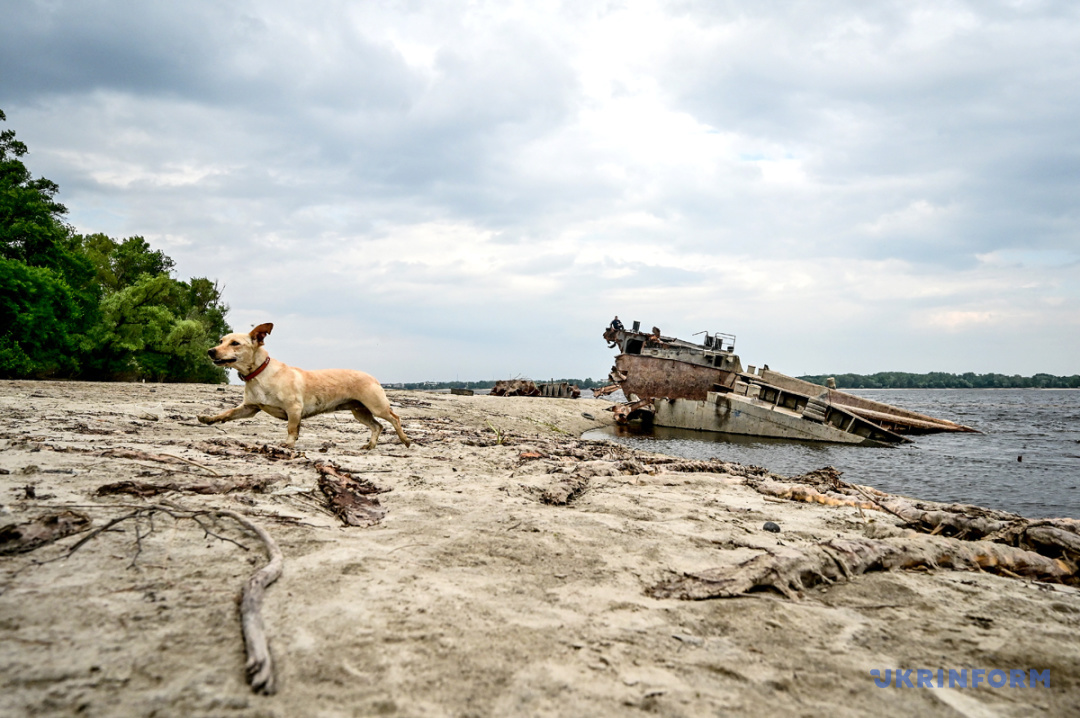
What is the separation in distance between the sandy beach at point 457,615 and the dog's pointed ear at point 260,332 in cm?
216

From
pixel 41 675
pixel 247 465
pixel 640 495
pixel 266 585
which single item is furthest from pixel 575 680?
pixel 247 465

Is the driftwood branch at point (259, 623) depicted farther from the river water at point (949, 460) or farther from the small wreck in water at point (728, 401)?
the small wreck in water at point (728, 401)

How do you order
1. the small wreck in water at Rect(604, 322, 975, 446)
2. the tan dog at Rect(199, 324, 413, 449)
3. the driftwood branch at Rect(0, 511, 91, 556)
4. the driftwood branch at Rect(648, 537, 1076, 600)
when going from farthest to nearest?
the small wreck in water at Rect(604, 322, 975, 446), the tan dog at Rect(199, 324, 413, 449), the driftwood branch at Rect(648, 537, 1076, 600), the driftwood branch at Rect(0, 511, 91, 556)

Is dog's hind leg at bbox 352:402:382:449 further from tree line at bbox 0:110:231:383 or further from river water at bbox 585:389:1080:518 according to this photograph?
tree line at bbox 0:110:231:383

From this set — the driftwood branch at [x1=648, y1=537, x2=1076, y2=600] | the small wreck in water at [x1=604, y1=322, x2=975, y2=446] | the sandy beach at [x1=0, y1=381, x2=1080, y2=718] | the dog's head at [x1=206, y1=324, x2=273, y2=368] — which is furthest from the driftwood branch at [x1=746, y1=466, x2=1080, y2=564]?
the small wreck in water at [x1=604, y1=322, x2=975, y2=446]

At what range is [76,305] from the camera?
25750mm

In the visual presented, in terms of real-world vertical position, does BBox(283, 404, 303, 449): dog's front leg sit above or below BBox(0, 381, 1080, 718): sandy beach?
above

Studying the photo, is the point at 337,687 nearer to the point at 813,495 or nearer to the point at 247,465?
the point at 247,465

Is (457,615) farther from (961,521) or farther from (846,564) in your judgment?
(961,521)

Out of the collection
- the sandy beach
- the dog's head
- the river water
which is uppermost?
the dog's head

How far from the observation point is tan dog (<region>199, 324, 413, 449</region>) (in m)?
6.83

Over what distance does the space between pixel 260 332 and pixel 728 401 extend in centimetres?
2385

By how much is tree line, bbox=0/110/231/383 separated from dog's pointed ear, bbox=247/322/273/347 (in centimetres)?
2237

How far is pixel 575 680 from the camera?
2.17m
